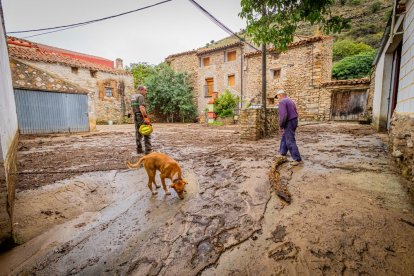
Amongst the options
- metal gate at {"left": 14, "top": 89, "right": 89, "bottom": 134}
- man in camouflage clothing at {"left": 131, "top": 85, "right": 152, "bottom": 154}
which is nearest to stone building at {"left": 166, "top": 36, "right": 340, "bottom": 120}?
metal gate at {"left": 14, "top": 89, "right": 89, "bottom": 134}

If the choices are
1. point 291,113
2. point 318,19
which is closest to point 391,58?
point 291,113

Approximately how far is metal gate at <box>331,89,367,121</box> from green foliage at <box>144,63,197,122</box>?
13.0 m

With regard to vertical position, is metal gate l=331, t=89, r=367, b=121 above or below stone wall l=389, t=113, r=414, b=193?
above

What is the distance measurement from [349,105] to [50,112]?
19.6m

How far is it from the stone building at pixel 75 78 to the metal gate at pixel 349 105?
17.1m

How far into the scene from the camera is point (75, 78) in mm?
17938

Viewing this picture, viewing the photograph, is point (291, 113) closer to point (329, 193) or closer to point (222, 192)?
point (329, 193)

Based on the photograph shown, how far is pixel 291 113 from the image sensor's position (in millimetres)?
4746

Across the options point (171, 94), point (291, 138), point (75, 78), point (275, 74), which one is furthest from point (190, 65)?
point (291, 138)

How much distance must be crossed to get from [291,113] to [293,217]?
108 inches

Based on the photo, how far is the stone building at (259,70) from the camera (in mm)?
15875

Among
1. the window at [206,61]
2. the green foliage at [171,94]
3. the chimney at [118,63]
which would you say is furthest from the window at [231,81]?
the chimney at [118,63]

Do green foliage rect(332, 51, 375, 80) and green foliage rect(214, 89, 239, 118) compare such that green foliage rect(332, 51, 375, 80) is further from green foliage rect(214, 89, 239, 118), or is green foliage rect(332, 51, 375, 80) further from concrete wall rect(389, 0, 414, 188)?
concrete wall rect(389, 0, 414, 188)

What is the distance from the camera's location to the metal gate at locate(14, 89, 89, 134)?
1034cm
